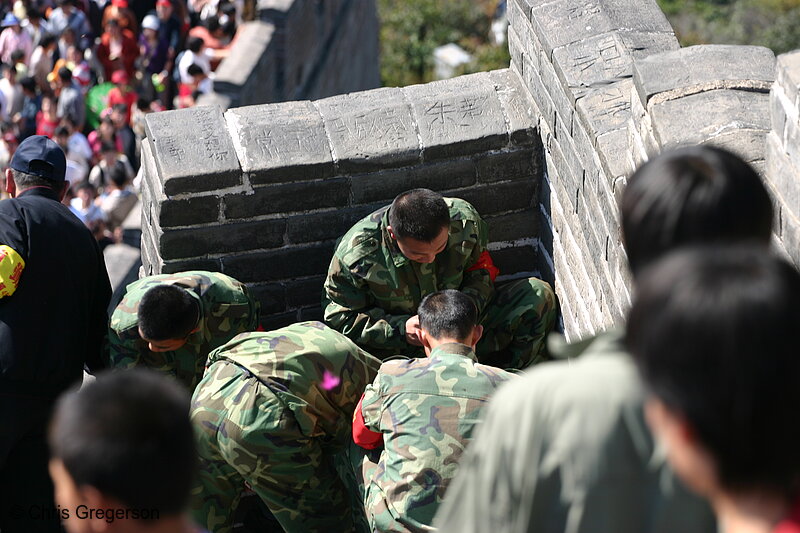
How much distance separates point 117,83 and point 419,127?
726 cm

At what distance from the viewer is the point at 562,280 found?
14.0 ft

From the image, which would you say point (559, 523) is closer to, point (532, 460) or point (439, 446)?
point (532, 460)

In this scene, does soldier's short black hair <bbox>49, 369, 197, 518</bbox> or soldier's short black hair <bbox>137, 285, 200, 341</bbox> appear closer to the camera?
soldier's short black hair <bbox>49, 369, 197, 518</bbox>

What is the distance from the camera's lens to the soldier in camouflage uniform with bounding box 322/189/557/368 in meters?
4.06

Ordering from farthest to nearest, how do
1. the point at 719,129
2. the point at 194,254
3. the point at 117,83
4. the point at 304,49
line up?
the point at 304,49 < the point at 117,83 < the point at 194,254 < the point at 719,129

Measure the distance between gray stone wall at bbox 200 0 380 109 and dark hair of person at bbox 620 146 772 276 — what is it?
26.3ft

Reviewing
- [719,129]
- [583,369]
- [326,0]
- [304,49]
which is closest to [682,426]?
[583,369]

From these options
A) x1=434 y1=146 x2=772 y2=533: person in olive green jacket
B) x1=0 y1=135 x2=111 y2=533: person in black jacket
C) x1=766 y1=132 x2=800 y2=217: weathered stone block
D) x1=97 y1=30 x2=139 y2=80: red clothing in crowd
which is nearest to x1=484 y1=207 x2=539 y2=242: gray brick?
x1=0 y1=135 x2=111 y2=533: person in black jacket

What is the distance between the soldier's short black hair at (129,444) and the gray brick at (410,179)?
101 inches

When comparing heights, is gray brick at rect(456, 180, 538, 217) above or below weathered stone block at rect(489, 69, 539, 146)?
below

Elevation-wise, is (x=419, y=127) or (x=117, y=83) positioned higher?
(x=419, y=127)

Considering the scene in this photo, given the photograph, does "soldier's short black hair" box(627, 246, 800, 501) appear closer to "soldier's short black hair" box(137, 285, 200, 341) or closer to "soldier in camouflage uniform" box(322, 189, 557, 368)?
"soldier in camouflage uniform" box(322, 189, 557, 368)

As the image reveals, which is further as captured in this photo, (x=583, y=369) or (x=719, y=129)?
(x=719, y=129)

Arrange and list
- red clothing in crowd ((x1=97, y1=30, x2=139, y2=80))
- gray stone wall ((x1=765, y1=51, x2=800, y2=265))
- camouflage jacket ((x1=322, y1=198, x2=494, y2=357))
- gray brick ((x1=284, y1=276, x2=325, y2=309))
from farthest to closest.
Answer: red clothing in crowd ((x1=97, y1=30, x2=139, y2=80))
gray brick ((x1=284, y1=276, x2=325, y2=309))
camouflage jacket ((x1=322, y1=198, x2=494, y2=357))
gray stone wall ((x1=765, y1=51, x2=800, y2=265))
